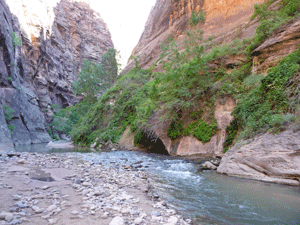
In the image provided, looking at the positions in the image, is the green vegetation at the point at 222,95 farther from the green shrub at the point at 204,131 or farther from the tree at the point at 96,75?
the tree at the point at 96,75

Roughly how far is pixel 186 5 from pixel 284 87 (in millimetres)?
24588

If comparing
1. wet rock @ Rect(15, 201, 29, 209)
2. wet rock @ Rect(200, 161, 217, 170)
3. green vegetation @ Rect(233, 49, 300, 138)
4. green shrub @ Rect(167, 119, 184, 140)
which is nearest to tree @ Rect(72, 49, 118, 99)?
green shrub @ Rect(167, 119, 184, 140)

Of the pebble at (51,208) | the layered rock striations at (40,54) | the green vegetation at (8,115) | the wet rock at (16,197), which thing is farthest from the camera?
the layered rock striations at (40,54)

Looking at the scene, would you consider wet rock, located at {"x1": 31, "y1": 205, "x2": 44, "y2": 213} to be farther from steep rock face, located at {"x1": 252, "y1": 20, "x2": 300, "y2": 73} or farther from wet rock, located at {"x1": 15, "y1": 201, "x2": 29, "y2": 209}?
steep rock face, located at {"x1": 252, "y1": 20, "x2": 300, "y2": 73}

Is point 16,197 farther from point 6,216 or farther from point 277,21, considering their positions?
point 277,21

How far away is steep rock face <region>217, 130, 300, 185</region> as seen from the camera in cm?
489

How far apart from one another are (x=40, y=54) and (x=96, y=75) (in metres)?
13.4

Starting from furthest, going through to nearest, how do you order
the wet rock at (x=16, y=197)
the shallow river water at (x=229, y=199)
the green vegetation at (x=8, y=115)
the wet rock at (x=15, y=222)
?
1. the green vegetation at (x=8, y=115)
2. the shallow river water at (x=229, y=199)
3. the wet rock at (x=16, y=197)
4. the wet rock at (x=15, y=222)

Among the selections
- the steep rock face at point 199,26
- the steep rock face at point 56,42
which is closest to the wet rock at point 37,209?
the steep rock face at point 199,26

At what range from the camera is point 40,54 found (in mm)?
35750

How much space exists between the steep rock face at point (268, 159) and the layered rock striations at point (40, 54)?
13050 mm

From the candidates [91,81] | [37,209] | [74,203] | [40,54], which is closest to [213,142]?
[74,203]

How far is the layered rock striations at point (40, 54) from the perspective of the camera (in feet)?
63.5

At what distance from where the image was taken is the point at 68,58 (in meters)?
48.4
